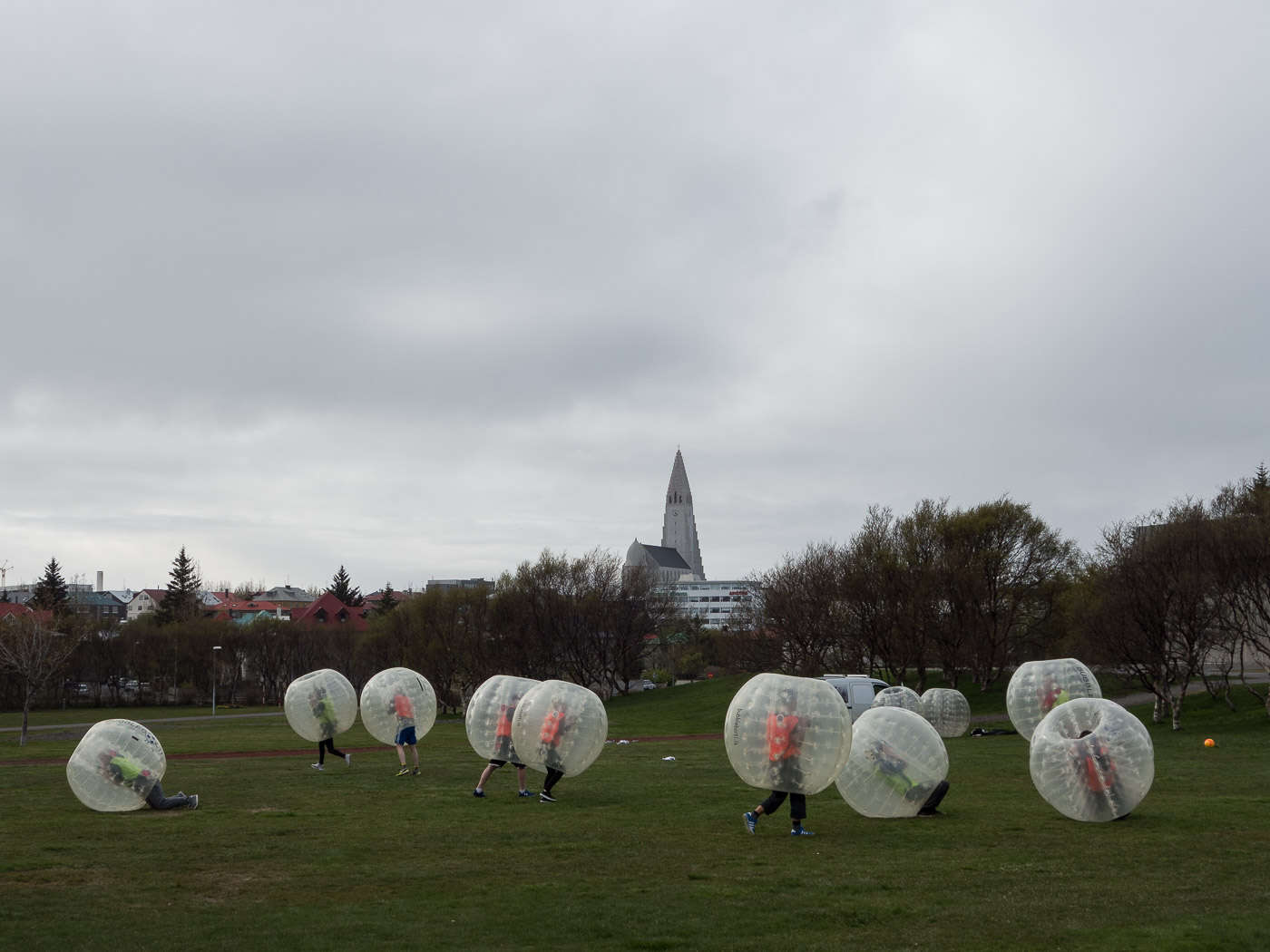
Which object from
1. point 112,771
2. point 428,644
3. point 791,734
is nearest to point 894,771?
point 791,734

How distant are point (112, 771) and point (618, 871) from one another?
31.5 ft

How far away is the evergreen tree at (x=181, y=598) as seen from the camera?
104 metres

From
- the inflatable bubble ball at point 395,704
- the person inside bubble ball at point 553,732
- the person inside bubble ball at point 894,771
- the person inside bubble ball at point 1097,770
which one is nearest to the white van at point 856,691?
the inflatable bubble ball at point 395,704

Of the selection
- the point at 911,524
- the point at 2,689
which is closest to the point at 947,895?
the point at 911,524

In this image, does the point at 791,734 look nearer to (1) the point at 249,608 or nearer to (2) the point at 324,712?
(2) the point at 324,712

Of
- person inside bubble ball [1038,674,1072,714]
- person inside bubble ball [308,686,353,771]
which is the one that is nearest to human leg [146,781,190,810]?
person inside bubble ball [308,686,353,771]

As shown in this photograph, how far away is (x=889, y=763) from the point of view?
15711mm

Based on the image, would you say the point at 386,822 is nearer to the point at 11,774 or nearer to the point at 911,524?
the point at 11,774

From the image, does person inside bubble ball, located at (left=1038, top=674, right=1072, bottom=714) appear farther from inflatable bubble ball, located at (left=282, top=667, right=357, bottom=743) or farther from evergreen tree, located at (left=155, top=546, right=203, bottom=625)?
evergreen tree, located at (left=155, top=546, right=203, bottom=625)

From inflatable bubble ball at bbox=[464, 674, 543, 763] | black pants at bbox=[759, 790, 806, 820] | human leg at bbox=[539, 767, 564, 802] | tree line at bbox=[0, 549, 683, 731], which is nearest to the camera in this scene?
black pants at bbox=[759, 790, 806, 820]

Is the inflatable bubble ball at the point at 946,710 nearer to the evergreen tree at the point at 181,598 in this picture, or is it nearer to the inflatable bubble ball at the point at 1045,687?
the inflatable bubble ball at the point at 1045,687

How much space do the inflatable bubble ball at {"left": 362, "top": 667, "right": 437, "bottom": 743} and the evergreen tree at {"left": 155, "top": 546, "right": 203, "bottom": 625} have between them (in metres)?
81.7

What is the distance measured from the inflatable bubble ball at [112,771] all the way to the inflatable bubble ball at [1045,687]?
1956 centimetres

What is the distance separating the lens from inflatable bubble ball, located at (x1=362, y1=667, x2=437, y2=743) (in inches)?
926
